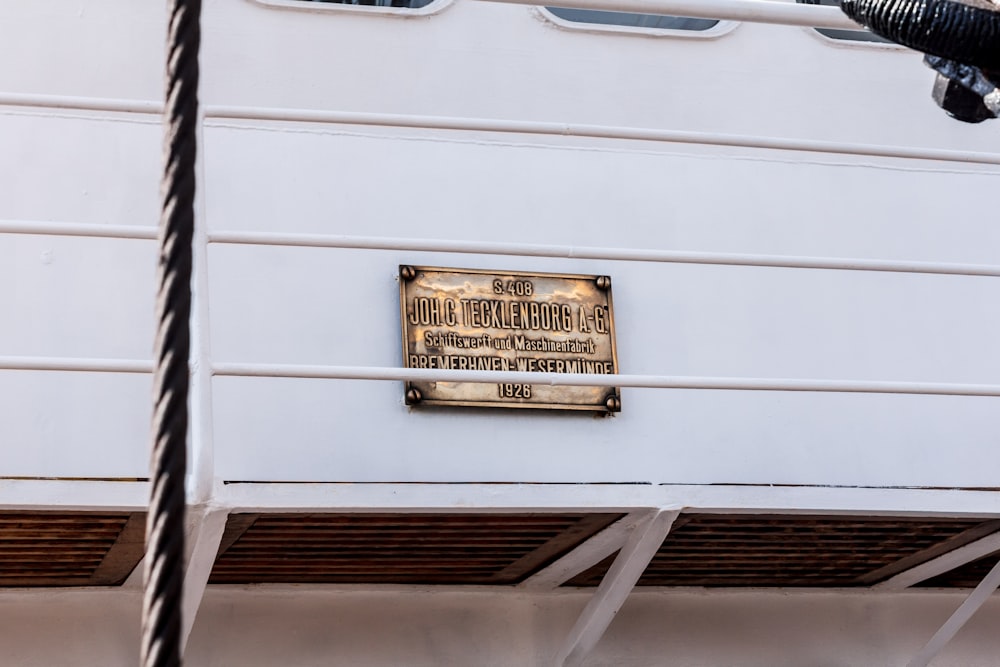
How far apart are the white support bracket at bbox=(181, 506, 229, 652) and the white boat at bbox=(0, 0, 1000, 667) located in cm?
1

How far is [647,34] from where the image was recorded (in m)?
2.93

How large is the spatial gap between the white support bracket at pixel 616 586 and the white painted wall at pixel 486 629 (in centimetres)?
12

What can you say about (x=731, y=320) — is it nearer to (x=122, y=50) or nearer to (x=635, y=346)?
(x=635, y=346)

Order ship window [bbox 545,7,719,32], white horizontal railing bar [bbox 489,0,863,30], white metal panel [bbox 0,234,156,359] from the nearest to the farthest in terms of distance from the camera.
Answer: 1. white horizontal railing bar [bbox 489,0,863,30]
2. white metal panel [bbox 0,234,156,359]
3. ship window [bbox 545,7,719,32]

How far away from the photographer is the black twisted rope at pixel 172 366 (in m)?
0.84

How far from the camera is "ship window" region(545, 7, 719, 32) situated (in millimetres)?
2951

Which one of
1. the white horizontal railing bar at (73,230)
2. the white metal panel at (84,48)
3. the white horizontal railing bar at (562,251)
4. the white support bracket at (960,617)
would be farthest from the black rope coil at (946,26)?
the white metal panel at (84,48)

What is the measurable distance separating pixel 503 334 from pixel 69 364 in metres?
0.97

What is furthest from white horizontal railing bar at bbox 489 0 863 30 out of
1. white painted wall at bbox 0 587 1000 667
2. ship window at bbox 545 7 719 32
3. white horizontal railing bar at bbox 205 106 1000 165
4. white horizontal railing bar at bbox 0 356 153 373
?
white painted wall at bbox 0 587 1000 667

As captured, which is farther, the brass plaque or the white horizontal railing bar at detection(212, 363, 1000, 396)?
the brass plaque

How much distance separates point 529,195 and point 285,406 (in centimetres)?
74

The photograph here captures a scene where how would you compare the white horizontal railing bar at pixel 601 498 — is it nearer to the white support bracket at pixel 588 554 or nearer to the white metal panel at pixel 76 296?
the white support bracket at pixel 588 554

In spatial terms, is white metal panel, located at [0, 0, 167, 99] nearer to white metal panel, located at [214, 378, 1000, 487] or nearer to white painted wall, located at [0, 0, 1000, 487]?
white painted wall, located at [0, 0, 1000, 487]

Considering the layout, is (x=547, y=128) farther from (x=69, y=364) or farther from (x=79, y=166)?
(x=79, y=166)
